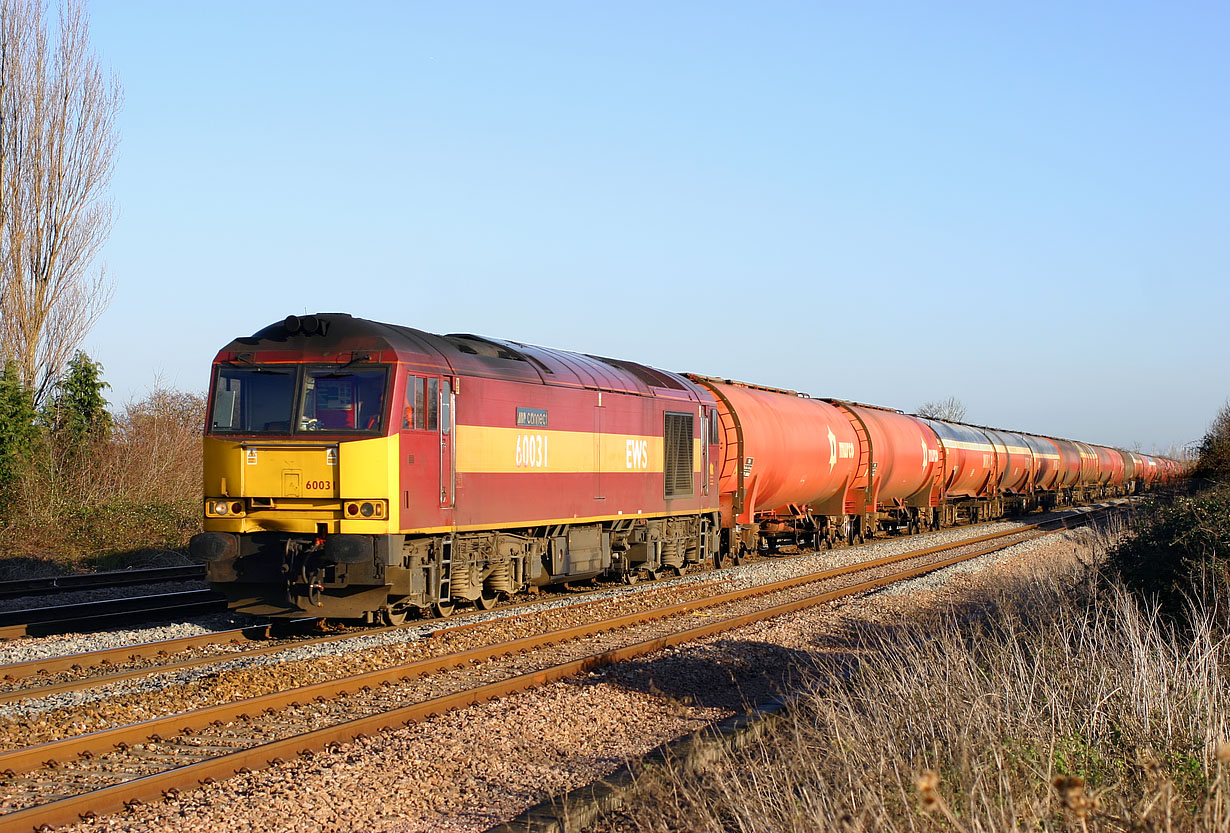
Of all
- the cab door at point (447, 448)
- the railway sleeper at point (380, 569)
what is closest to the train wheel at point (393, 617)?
the railway sleeper at point (380, 569)

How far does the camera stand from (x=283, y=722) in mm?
8453

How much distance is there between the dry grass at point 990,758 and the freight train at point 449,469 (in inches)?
234

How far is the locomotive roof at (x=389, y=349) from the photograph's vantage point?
40.5 ft

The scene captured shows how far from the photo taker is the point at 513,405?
1435 cm

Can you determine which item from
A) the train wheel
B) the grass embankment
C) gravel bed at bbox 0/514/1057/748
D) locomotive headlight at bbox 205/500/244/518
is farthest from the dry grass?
locomotive headlight at bbox 205/500/244/518

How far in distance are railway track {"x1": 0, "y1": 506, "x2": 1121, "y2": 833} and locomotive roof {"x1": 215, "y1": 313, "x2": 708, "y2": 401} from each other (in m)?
3.56

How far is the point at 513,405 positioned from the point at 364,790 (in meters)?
8.01

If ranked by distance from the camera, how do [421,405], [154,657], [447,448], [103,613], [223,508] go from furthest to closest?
1. [103,613]
2. [447,448]
3. [421,405]
4. [223,508]
5. [154,657]

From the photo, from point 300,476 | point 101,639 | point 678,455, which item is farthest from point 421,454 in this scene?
point 678,455

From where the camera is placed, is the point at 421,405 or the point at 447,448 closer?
the point at 421,405

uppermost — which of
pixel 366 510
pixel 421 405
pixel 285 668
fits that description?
pixel 421 405

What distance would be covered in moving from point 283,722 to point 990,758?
554cm

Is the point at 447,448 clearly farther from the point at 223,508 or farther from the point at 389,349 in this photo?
the point at 223,508

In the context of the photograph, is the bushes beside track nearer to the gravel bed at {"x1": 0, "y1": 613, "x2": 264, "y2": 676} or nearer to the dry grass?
the gravel bed at {"x1": 0, "y1": 613, "x2": 264, "y2": 676}
